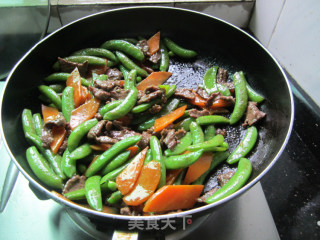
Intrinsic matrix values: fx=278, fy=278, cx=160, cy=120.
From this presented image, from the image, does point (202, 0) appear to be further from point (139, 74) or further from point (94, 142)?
point (94, 142)

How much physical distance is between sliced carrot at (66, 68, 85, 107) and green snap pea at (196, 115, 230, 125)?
0.88 meters

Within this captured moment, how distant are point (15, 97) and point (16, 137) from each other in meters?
0.31

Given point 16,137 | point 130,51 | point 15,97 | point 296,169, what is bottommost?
point 296,169

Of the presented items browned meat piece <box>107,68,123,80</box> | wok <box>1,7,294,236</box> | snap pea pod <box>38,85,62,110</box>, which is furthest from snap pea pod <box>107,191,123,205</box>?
browned meat piece <box>107,68,123,80</box>

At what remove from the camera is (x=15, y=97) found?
192cm

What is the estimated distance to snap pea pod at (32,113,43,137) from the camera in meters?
1.92

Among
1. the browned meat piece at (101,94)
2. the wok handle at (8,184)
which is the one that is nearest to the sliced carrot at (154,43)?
the browned meat piece at (101,94)

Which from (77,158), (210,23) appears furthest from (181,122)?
(210,23)

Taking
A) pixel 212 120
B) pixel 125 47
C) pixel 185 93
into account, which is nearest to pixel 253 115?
pixel 212 120

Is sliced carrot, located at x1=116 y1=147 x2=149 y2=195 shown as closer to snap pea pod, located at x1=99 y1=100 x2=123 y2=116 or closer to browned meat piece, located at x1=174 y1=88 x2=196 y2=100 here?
snap pea pod, located at x1=99 y1=100 x2=123 y2=116

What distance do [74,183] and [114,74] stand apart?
41.7 inches

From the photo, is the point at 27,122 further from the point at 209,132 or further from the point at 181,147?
the point at 209,132

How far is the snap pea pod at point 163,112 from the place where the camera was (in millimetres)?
1993

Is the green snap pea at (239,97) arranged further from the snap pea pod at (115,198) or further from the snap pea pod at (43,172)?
the snap pea pod at (43,172)
